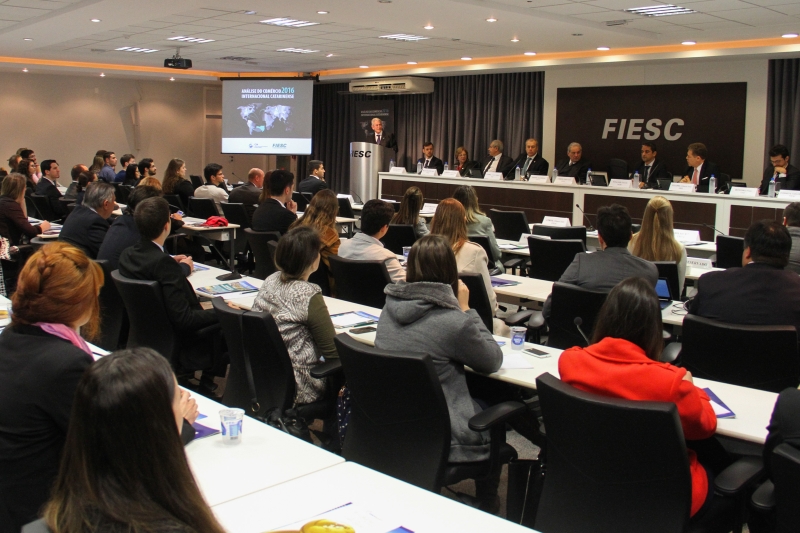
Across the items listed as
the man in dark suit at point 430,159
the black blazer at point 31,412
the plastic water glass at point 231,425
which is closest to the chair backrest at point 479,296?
the plastic water glass at point 231,425

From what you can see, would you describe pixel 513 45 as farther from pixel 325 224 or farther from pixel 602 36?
pixel 325 224

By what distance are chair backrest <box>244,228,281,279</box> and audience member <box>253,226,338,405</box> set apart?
268 centimetres

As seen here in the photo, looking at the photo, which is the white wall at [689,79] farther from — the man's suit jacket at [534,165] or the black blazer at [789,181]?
the black blazer at [789,181]

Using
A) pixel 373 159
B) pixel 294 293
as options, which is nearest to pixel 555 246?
pixel 294 293

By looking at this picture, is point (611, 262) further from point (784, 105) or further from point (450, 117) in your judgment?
point (450, 117)

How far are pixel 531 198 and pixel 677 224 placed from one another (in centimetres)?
215

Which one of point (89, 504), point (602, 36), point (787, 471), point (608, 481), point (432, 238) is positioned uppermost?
point (602, 36)

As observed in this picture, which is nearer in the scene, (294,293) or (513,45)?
(294,293)

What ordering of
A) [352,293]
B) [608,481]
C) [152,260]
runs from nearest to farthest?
[608,481] < [152,260] < [352,293]

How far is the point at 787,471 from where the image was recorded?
1.79 m

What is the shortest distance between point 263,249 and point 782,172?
242 inches

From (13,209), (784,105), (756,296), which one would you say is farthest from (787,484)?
(784,105)

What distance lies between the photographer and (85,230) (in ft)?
18.1

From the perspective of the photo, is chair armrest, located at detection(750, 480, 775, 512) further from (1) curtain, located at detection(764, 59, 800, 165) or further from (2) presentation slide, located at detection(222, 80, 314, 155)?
(2) presentation slide, located at detection(222, 80, 314, 155)
